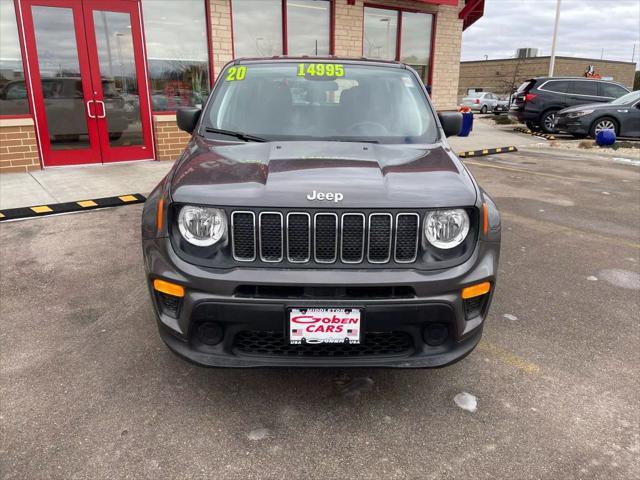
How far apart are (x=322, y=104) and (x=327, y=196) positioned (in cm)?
143

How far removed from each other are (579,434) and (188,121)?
320cm

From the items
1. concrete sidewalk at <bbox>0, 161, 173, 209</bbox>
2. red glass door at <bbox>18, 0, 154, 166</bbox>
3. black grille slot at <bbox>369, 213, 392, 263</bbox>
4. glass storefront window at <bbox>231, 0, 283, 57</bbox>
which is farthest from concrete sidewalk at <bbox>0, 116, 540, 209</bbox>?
black grille slot at <bbox>369, 213, 392, 263</bbox>

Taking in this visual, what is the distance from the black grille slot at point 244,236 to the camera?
7.86ft

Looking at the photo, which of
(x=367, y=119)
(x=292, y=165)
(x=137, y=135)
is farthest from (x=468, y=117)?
(x=292, y=165)

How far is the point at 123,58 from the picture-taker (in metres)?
9.51

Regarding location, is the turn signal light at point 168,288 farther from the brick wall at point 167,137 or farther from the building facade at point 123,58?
the brick wall at point 167,137

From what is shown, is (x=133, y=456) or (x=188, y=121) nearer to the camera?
(x=133, y=456)

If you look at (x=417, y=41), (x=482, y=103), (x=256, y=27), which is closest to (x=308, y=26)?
(x=256, y=27)

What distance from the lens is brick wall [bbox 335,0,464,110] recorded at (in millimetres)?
12414

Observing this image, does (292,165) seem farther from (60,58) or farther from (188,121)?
(60,58)

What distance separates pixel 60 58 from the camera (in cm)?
885

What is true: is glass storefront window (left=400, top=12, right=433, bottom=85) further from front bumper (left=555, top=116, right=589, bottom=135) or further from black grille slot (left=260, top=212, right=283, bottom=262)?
black grille slot (left=260, top=212, right=283, bottom=262)

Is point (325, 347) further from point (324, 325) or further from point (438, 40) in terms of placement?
point (438, 40)

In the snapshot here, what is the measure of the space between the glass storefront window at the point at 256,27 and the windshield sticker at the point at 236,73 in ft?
25.1
